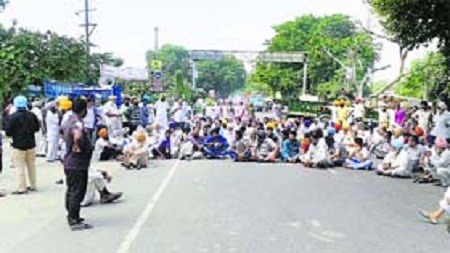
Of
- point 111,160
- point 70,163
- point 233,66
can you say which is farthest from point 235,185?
point 233,66

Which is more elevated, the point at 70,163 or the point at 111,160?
the point at 70,163

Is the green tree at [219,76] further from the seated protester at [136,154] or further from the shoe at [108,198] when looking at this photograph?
the shoe at [108,198]

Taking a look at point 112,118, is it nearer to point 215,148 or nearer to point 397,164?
point 215,148

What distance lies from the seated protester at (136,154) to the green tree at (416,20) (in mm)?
7023

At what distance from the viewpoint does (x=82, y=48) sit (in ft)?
146

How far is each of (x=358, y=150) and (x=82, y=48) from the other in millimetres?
28259

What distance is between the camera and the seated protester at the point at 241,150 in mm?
20386

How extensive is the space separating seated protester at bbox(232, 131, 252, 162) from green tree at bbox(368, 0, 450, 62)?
5.13 m

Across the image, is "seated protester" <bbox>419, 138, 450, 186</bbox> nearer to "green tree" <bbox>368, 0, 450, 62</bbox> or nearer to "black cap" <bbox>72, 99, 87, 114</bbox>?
"green tree" <bbox>368, 0, 450, 62</bbox>

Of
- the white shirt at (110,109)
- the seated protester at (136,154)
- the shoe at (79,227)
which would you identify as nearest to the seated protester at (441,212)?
the shoe at (79,227)

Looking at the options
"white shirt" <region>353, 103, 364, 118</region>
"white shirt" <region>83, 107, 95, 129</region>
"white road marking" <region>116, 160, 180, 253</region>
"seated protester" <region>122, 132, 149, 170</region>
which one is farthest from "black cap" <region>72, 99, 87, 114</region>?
"white shirt" <region>353, 103, 364, 118</region>

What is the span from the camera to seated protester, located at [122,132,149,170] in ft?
59.6

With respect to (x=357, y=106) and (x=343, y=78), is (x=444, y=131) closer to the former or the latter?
(x=357, y=106)

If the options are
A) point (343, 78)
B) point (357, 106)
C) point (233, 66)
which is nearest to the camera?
point (357, 106)
